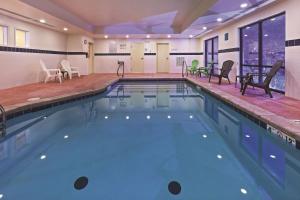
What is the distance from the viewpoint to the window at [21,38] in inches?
389

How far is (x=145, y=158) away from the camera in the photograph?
138 inches

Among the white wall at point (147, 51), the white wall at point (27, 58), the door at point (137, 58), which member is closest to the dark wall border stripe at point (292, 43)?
the white wall at point (27, 58)

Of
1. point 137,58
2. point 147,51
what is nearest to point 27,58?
point 137,58

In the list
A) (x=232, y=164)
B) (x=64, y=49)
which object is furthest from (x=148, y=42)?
(x=232, y=164)

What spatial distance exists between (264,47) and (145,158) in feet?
21.3

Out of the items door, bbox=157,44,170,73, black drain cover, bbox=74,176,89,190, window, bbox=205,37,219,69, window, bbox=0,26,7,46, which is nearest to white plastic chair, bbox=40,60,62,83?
window, bbox=0,26,7,46

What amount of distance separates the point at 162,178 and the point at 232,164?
3.09 ft

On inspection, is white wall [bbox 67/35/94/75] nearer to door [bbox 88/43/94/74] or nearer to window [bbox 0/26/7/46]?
door [bbox 88/43/94/74]

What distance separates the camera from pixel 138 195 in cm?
250

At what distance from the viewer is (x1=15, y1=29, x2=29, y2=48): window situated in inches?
389

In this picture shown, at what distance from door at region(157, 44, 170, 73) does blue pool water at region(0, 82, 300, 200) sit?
1266 centimetres

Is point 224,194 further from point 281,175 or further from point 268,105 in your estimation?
point 268,105

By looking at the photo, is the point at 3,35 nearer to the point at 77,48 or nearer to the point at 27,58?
the point at 27,58

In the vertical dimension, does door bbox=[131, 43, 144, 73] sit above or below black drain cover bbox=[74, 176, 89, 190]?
above
